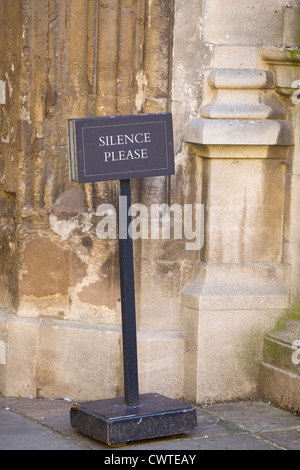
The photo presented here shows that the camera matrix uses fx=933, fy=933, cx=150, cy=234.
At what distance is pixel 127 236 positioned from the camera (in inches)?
190

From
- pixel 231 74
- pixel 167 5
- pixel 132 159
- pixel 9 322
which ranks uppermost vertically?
pixel 167 5

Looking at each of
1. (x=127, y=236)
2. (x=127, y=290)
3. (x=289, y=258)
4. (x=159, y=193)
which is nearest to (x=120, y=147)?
(x=127, y=236)

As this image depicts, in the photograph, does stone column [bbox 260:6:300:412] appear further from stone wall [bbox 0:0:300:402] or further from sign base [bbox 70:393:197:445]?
sign base [bbox 70:393:197:445]

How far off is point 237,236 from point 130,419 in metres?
1.44

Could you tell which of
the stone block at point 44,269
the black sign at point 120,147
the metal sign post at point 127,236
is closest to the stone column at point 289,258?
the metal sign post at point 127,236

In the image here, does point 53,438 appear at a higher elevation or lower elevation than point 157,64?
lower

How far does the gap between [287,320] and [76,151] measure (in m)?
1.82

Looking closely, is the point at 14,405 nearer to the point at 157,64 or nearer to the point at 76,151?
the point at 76,151

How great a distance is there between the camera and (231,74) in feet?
18.0

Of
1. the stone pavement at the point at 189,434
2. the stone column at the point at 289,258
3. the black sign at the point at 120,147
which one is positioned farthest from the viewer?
the stone column at the point at 289,258

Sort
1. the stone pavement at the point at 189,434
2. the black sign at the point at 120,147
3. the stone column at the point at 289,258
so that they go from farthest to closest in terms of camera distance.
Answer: the stone column at the point at 289,258, the stone pavement at the point at 189,434, the black sign at the point at 120,147

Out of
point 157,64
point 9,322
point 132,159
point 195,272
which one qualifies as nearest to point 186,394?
point 195,272

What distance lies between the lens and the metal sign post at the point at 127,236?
4723 mm

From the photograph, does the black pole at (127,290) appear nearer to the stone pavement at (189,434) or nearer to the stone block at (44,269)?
the stone pavement at (189,434)
